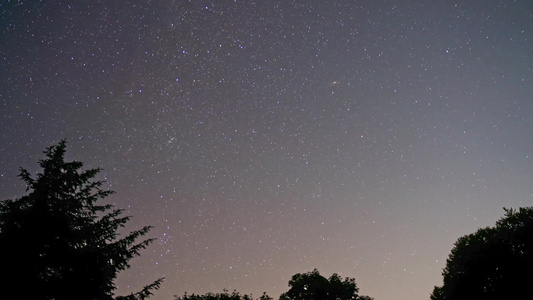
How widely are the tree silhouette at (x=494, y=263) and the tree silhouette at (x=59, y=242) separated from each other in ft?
83.9

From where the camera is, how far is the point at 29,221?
426 inches

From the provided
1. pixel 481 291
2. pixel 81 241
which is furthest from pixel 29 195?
pixel 481 291

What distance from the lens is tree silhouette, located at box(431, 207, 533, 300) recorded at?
76.3 ft

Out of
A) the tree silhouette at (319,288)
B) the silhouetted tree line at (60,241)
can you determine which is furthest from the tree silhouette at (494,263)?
the silhouetted tree line at (60,241)

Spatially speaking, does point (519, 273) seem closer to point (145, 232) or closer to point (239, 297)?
point (145, 232)

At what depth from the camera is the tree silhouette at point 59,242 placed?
401 inches

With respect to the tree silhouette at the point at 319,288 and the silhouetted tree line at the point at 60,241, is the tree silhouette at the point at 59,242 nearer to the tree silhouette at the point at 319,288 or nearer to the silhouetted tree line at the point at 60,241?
the silhouetted tree line at the point at 60,241

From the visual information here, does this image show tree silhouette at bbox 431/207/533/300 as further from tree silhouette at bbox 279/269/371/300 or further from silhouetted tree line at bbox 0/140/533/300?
silhouetted tree line at bbox 0/140/533/300

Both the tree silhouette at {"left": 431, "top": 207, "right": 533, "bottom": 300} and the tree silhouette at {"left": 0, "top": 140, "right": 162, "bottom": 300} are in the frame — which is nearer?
the tree silhouette at {"left": 0, "top": 140, "right": 162, "bottom": 300}

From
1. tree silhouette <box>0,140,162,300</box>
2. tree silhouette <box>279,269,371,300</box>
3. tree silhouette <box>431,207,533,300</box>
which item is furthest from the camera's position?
tree silhouette <box>279,269,371,300</box>

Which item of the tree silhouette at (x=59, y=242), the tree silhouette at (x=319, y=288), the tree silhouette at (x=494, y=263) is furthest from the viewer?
the tree silhouette at (x=319, y=288)

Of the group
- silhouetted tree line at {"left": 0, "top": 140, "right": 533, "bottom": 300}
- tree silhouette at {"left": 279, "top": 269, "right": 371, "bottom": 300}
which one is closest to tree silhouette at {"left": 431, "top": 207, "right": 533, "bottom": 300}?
tree silhouette at {"left": 279, "top": 269, "right": 371, "bottom": 300}

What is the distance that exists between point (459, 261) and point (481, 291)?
2.75 metres

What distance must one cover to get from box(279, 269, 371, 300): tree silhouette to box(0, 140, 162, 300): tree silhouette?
30.0 metres
